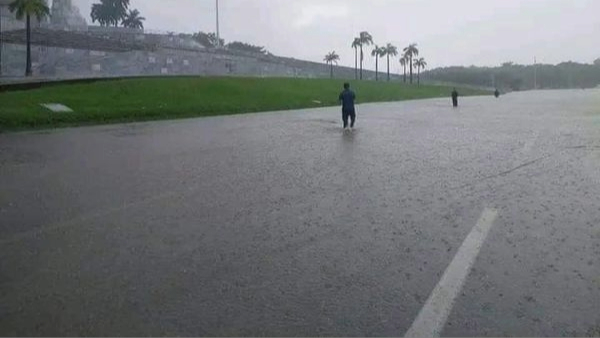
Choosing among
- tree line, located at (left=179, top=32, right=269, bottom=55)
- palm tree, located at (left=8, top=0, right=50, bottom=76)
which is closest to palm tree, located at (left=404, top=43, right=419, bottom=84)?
tree line, located at (left=179, top=32, right=269, bottom=55)

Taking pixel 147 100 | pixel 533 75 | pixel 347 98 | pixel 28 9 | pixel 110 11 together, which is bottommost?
pixel 347 98

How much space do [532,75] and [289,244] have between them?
179345mm

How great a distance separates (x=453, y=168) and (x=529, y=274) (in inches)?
227

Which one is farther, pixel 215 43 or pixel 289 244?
pixel 215 43

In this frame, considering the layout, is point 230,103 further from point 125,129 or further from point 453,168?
point 453,168

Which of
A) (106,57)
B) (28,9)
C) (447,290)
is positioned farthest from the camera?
(106,57)

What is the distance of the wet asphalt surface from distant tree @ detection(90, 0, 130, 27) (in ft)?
322

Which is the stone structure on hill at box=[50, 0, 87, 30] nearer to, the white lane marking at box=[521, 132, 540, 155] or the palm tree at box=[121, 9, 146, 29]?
the palm tree at box=[121, 9, 146, 29]

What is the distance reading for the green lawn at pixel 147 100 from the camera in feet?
66.1

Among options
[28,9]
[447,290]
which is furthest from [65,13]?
[447,290]

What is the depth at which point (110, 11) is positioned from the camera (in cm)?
9894

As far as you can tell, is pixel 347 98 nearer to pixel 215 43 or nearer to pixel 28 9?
pixel 28 9

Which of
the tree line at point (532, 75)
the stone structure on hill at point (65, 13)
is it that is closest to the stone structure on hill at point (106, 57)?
the stone structure on hill at point (65, 13)

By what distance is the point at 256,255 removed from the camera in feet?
15.9
